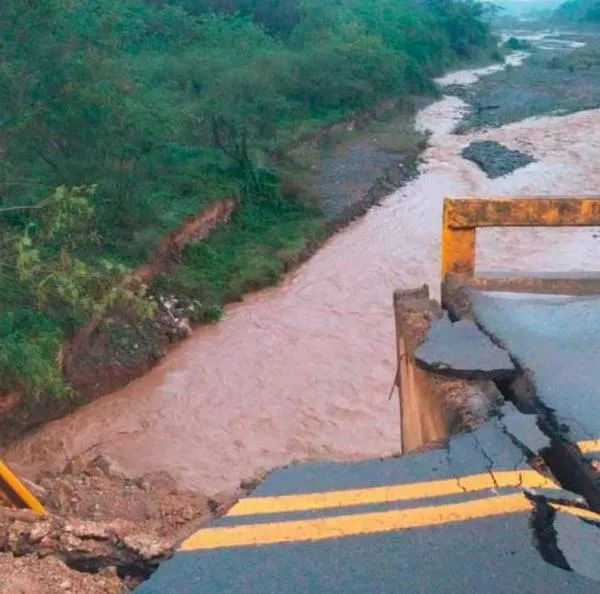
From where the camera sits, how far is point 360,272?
611 inches

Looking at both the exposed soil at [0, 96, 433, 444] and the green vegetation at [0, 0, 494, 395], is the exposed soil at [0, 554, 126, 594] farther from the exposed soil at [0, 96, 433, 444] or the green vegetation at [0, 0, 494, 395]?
→ the exposed soil at [0, 96, 433, 444]

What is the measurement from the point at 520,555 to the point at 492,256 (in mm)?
13421

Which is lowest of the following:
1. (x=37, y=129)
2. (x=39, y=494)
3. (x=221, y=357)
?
(x=221, y=357)

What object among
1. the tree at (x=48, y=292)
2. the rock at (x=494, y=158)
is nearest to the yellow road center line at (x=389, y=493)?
the tree at (x=48, y=292)

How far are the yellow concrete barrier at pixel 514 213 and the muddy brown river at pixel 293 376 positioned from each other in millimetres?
4620

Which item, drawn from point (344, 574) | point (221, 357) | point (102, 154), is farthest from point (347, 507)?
point (102, 154)

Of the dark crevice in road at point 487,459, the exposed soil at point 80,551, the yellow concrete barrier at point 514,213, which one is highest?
the yellow concrete barrier at point 514,213

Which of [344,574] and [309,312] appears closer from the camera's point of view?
[344,574]

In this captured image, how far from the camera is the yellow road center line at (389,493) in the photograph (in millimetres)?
3223

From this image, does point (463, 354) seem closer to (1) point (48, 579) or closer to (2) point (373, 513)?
(2) point (373, 513)

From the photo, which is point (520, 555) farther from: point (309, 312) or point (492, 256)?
point (492, 256)

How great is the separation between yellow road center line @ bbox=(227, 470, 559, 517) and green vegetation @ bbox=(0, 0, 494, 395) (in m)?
4.16

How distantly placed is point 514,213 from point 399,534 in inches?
121

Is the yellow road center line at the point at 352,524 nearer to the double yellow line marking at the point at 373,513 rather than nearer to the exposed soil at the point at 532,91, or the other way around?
the double yellow line marking at the point at 373,513
